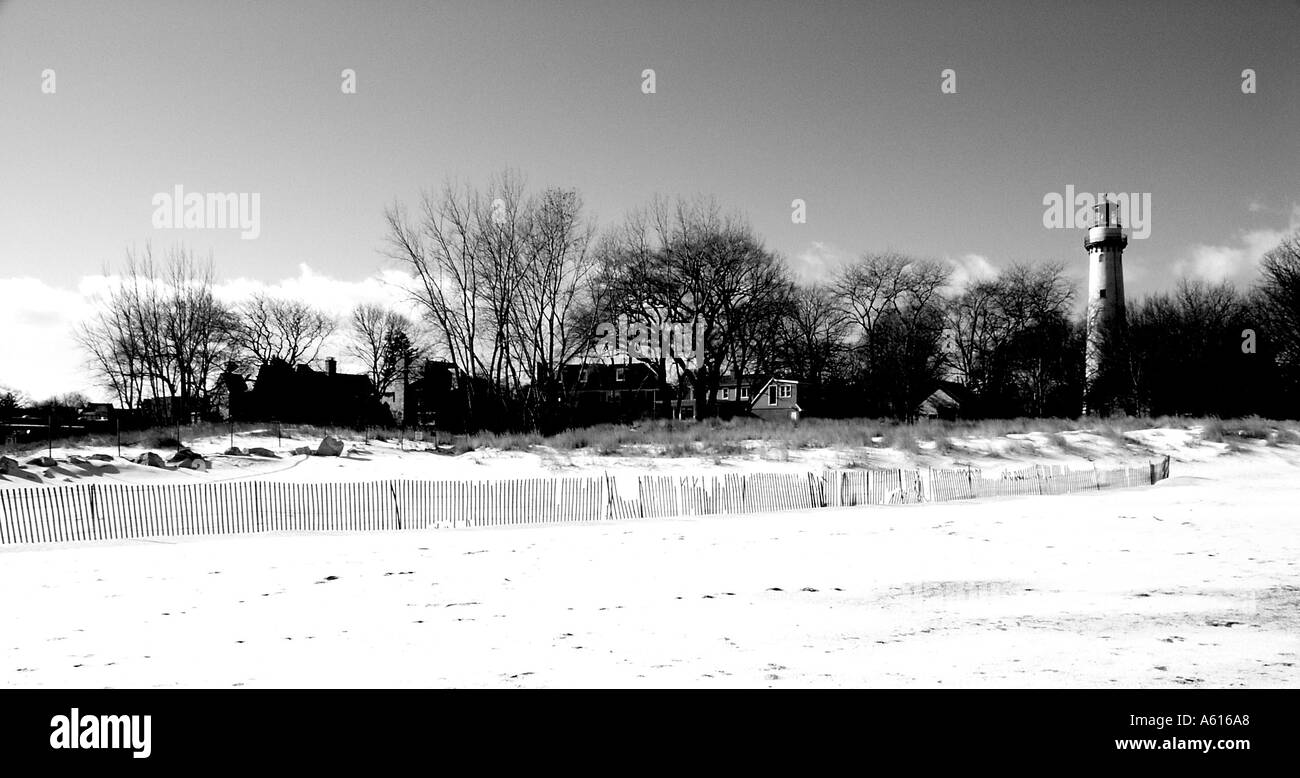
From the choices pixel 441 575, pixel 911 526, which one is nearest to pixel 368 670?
pixel 441 575

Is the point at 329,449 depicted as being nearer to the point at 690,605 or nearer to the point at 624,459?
the point at 624,459

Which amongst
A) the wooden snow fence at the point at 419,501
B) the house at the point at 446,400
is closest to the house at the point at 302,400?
the house at the point at 446,400

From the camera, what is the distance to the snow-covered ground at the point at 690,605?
617cm

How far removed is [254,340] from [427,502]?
51312 millimetres

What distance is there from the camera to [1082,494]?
19.9m

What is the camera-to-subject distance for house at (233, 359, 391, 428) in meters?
55.5

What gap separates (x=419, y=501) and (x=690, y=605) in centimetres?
Result: 889

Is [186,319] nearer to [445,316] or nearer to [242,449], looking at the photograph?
[445,316]

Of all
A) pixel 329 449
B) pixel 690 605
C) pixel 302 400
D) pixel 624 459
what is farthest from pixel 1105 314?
pixel 302 400

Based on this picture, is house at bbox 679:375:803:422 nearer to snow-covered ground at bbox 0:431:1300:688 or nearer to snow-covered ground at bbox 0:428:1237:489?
snow-covered ground at bbox 0:428:1237:489

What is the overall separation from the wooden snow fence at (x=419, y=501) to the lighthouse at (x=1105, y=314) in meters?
29.1

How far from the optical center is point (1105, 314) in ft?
162

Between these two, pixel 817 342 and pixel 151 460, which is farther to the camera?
pixel 817 342

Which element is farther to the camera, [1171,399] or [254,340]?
[254,340]
